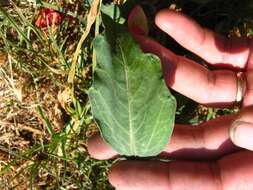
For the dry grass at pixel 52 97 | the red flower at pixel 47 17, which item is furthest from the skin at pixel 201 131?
the red flower at pixel 47 17

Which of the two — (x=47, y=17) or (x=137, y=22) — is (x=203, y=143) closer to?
(x=137, y=22)

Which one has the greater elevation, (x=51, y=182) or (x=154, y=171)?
(x=154, y=171)

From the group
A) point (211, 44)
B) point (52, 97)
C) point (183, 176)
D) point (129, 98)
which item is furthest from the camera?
point (52, 97)

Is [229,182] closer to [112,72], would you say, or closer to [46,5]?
[112,72]

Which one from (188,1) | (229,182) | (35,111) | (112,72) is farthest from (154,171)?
(188,1)

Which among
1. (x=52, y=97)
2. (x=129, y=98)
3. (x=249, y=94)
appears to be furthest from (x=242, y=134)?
(x=52, y=97)

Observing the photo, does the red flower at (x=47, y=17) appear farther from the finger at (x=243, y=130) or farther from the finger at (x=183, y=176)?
the finger at (x=243, y=130)
